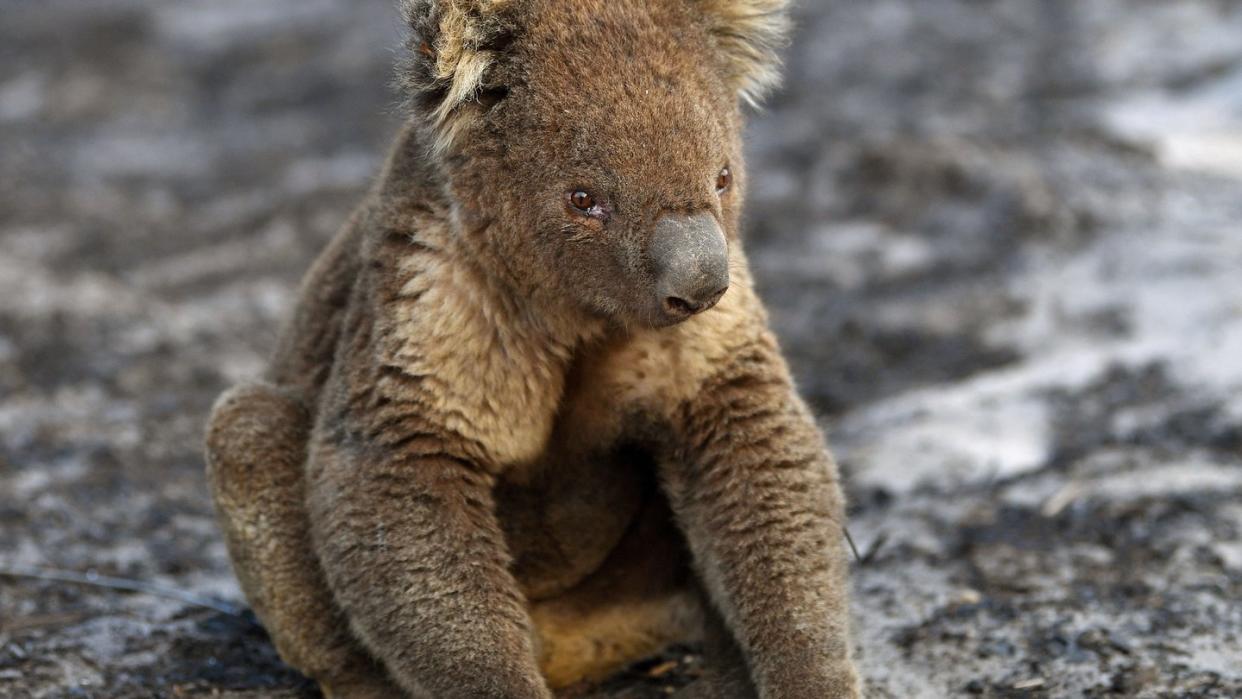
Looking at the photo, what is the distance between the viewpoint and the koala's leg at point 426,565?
3.87 m

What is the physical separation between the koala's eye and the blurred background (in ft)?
2.80

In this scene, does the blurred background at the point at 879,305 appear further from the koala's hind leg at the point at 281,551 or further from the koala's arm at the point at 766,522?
the koala's arm at the point at 766,522

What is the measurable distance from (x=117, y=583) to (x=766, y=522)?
288cm

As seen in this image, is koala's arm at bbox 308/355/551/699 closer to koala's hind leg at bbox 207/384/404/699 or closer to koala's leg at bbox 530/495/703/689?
koala's hind leg at bbox 207/384/404/699

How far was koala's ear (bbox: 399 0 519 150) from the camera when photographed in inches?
148

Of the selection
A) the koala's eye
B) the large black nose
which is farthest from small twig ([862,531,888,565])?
the koala's eye

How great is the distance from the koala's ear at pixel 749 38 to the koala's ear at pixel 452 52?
61 cm

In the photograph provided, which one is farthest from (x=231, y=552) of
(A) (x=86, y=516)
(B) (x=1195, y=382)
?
(B) (x=1195, y=382)

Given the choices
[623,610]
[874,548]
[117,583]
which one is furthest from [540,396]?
[117,583]

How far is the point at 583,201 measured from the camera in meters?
3.66

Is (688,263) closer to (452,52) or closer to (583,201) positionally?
(583,201)

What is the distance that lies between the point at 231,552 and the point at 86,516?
240 centimetres

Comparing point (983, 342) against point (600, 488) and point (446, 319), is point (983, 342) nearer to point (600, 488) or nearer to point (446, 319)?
point (600, 488)

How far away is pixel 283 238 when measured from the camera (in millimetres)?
11016
